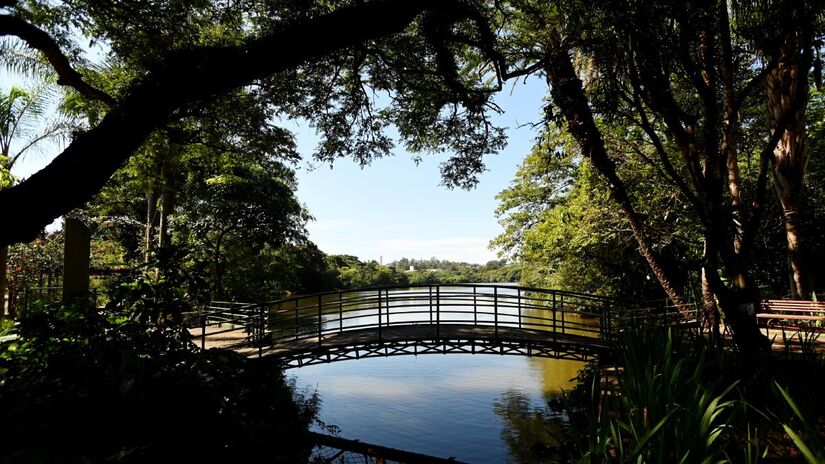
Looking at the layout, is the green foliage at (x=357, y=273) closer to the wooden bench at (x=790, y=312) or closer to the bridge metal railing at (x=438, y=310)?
the bridge metal railing at (x=438, y=310)

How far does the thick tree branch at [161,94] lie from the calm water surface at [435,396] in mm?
6449

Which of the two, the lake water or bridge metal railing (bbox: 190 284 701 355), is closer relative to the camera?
the lake water

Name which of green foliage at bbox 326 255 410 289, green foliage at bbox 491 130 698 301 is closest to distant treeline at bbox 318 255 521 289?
green foliage at bbox 326 255 410 289

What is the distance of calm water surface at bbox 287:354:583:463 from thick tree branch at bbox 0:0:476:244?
6.45 m

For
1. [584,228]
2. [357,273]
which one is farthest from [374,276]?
[584,228]

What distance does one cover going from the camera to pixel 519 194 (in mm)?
24078

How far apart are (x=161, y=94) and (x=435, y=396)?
10362mm

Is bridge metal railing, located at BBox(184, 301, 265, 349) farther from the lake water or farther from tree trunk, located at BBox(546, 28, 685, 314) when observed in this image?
tree trunk, located at BBox(546, 28, 685, 314)

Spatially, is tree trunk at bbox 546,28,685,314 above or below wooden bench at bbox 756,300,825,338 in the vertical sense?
above

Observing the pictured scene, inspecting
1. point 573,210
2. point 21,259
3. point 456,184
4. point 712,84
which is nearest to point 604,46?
point 712,84

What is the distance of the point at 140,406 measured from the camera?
2.65 metres

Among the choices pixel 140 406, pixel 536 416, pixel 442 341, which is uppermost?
pixel 140 406

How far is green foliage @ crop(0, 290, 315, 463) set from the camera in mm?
2361

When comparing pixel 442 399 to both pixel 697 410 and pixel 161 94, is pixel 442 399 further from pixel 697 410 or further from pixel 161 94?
pixel 697 410
